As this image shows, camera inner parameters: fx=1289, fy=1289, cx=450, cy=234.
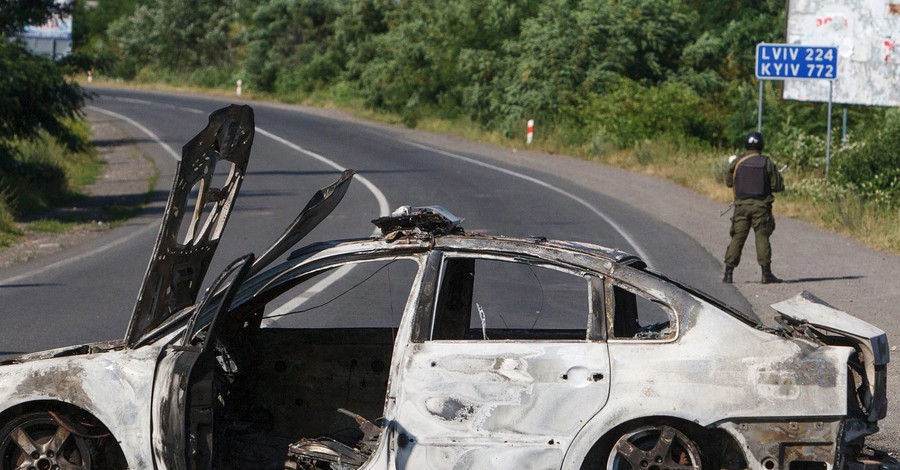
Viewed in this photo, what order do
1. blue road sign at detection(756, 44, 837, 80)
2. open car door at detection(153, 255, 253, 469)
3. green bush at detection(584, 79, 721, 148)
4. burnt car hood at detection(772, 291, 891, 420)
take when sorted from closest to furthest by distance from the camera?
1. open car door at detection(153, 255, 253, 469)
2. burnt car hood at detection(772, 291, 891, 420)
3. blue road sign at detection(756, 44, 837, 80)
4. green bush at detection(584, 79, 721, 148)

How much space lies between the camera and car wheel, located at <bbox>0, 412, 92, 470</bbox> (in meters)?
5.74

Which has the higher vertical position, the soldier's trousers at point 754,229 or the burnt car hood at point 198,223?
the burnt car hood at point 198,223

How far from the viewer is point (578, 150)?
35.0 meters

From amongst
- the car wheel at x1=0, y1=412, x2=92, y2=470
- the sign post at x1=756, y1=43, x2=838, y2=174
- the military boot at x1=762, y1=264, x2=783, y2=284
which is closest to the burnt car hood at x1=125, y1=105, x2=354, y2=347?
the car wheel at x1=0, y1=412, x2=92, y2=470

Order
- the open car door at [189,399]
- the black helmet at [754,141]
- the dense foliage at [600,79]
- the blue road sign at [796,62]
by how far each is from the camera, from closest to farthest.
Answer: the open car door at [189,399] < the black helmet at [754,141] < the blue road sign at [796,62] < the dense foliage at [600,79]

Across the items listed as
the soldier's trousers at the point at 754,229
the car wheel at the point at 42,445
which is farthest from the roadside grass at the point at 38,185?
the car wheel at the point at 42,445

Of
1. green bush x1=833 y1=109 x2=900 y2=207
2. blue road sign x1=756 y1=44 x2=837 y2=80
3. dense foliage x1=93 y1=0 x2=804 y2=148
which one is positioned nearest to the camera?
green bush x1=833 y1=109 x2=900 y2=207

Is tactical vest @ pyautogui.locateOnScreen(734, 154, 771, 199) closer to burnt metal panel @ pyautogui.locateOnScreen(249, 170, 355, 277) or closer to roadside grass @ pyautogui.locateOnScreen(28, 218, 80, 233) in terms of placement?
burnt metal panel @ pyautogui.locateOnScreen(249, 170, 355, 277)

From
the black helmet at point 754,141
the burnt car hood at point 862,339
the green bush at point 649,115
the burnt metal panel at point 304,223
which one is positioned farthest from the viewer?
the green bush at point 649,115

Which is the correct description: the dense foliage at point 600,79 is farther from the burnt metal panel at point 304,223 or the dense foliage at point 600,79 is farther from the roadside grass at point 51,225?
the burnt metal panel at point 304,223

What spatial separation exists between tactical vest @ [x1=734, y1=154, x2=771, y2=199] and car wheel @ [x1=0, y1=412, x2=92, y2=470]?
9.93m

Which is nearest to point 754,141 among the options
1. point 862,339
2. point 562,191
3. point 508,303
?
point 508,303

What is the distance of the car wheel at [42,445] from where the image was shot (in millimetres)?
5742

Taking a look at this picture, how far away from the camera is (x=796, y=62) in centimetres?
2508
